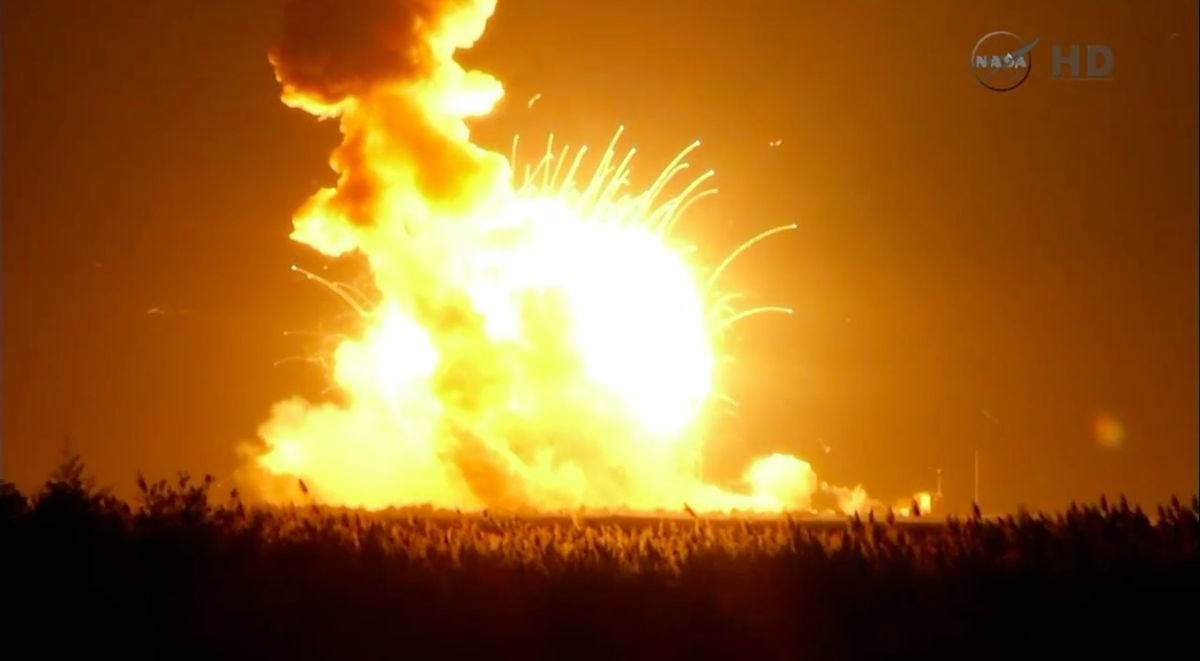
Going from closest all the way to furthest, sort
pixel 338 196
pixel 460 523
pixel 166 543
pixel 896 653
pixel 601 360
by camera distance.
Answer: pixel 896 653, pixel 166 543, pixel 460 523, pixel 338 196, pixel 601 360

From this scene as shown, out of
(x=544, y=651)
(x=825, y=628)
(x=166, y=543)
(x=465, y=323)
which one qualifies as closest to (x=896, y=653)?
(x=825, y=628)

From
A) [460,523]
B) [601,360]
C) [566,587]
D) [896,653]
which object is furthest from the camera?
[601,360]

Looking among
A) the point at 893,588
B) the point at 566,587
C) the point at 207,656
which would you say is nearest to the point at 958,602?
the point at 893,588

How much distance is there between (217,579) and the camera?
2405 cm

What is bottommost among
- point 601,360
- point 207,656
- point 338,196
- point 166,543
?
point 207,656

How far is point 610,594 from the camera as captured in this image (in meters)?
22.7

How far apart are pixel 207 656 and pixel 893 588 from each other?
929 centimetres

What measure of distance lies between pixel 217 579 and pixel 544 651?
531 centimetres

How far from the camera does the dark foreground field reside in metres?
21.8

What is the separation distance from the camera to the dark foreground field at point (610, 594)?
21781 mm

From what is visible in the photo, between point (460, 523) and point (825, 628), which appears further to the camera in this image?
point (460, 523)

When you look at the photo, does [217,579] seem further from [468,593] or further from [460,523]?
[460,523]

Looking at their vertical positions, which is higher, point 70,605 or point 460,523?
point 460,523

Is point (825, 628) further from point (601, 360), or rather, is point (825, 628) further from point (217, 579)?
point (601, 360)
